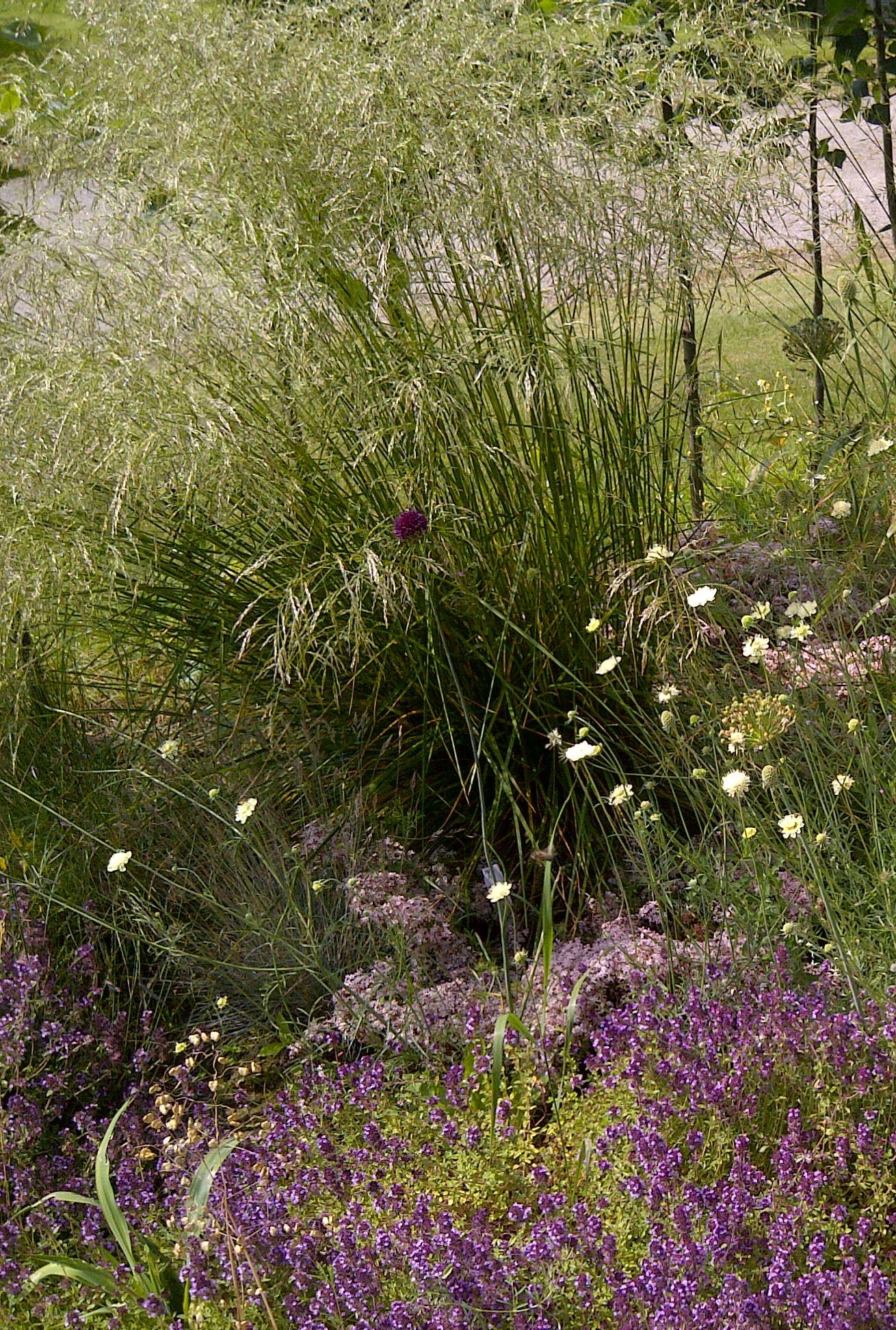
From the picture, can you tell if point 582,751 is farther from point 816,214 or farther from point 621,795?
point 816,214

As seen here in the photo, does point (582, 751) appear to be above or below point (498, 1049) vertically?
above

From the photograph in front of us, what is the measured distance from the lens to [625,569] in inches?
116

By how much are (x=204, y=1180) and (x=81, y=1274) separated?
9.0 inches

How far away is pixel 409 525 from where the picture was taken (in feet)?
8.63

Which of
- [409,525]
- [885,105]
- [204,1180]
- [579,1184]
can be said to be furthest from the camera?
[885,105]

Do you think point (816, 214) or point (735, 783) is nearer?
point (735, 783)

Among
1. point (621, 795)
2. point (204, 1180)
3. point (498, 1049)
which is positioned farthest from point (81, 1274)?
point (621, 795)

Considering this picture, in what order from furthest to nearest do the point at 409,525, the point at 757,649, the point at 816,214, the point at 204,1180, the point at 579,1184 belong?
the point at 816,214 < the point at 409,525 < the point at 757,649 < the point at 579,1184 < the point at 204,1180

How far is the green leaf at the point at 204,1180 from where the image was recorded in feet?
6.41

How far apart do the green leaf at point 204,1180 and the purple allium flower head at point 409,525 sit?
3.68 feet

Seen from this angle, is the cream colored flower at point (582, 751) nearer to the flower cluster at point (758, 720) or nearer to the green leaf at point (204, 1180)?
the flower cluster at point (758, 720)

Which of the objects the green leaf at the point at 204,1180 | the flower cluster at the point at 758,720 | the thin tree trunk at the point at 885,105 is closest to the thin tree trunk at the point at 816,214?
the thin tree trunk at the point at 885,105

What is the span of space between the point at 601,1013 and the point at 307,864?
27.2 inches

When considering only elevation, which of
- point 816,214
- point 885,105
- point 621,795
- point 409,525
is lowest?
point 621,795
